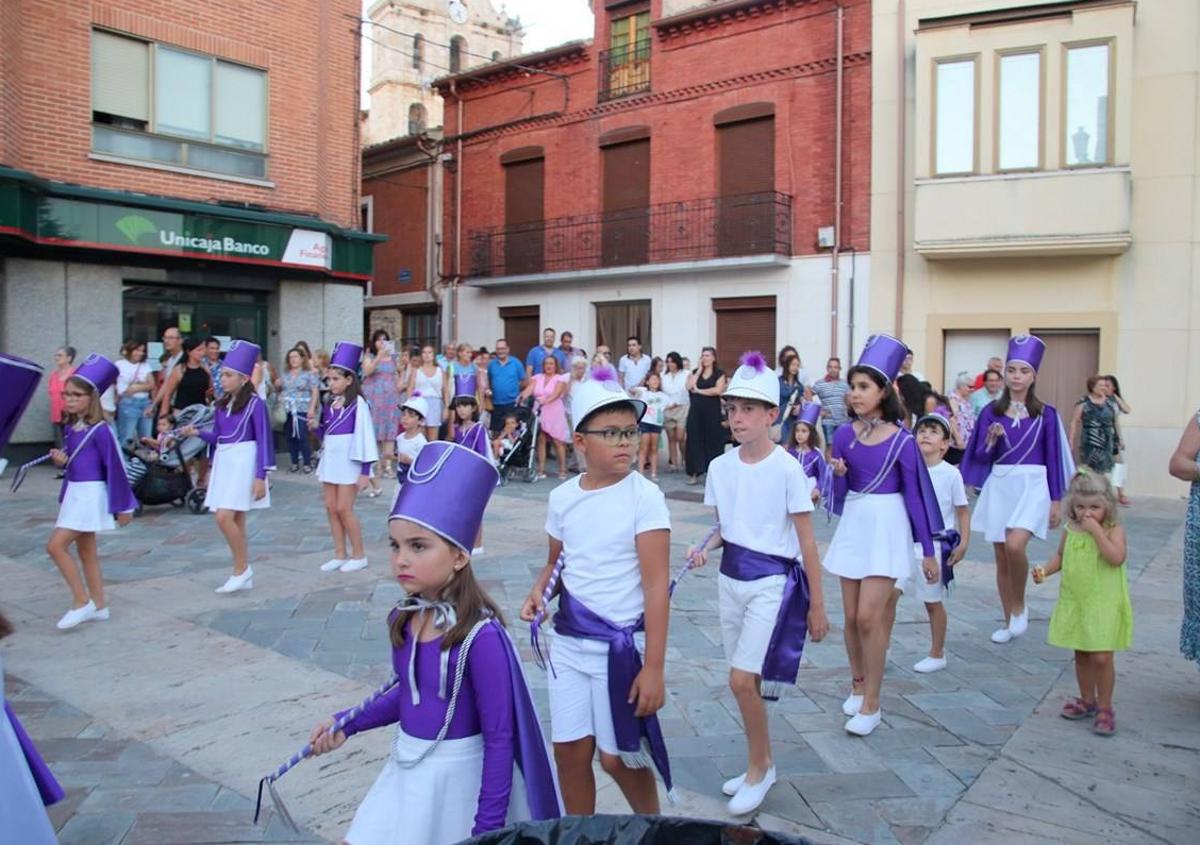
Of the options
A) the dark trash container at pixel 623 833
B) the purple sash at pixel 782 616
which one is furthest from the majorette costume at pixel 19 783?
the purple sash at pixel 782 616

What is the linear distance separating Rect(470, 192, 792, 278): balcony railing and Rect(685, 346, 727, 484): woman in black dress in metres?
4.94

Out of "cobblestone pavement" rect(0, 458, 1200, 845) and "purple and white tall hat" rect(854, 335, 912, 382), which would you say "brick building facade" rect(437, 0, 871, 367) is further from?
"purple and white tall hat" rect(854, 335, 912, 382)

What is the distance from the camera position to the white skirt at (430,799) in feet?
8.53

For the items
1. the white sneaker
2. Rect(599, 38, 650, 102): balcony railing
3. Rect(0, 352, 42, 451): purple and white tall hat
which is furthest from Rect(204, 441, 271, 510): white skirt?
Rect(599, 38, 650, 102): balcony railing

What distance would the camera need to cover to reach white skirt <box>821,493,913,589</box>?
4.89m

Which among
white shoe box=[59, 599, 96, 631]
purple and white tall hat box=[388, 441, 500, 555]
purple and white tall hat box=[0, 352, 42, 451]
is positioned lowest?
white shoe box=[59, 599, 96, 631]

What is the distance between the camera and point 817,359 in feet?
62.1

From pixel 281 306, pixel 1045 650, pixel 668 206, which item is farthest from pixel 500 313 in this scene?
pixel 1045 650

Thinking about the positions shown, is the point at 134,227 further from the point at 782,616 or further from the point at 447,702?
the point at 447,702

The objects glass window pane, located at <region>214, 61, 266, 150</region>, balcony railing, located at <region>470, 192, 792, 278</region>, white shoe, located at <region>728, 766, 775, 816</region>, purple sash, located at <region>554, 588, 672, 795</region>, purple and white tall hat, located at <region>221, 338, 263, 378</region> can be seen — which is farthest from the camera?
balcony railing, located at <region>470, 192, 792, 278</region>

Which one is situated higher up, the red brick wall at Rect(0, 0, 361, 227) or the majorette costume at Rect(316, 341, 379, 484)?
the red brick wall at Rect(0, 0, 361, 227)

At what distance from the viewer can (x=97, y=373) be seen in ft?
22.4

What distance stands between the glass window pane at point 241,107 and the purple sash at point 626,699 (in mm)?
15670

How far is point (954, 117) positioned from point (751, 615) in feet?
49.8
